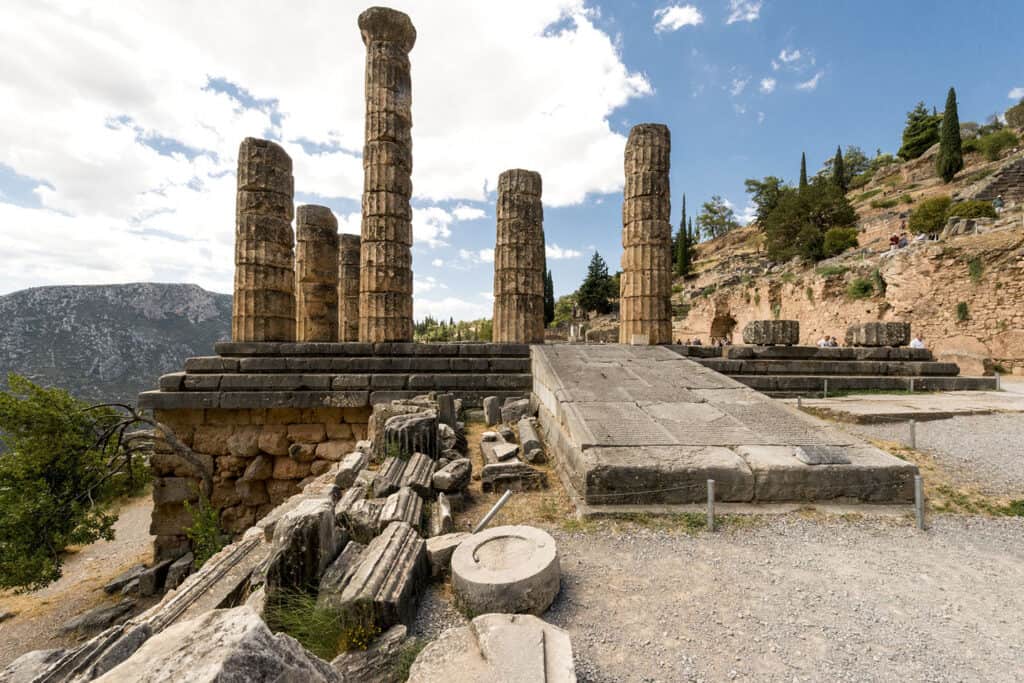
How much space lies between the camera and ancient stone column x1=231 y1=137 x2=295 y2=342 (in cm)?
893

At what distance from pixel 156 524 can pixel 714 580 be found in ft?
29.0

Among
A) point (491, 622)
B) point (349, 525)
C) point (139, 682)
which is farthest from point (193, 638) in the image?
point (349, 525)

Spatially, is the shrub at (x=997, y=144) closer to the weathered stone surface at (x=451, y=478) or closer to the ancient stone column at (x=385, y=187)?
the ancient stone column at (x=385, y=187)

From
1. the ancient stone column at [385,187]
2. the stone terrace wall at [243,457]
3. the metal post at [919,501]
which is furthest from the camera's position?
the ancient stone column at [385,187]

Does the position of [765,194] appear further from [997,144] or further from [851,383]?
[851,383]

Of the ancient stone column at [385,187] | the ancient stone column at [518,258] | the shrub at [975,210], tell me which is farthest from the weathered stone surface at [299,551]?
the shrub at [975,210]

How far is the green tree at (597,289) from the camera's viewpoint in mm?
38906

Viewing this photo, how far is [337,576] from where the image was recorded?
7.59ft

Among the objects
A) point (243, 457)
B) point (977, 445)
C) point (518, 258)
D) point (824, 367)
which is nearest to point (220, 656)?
point (977, 445)

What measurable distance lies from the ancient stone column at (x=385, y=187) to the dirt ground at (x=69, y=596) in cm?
680

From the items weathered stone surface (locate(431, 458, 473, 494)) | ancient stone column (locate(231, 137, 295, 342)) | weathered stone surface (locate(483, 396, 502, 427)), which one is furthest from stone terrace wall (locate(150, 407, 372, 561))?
weathered stone surface (locate(431, 458, 473, 494))

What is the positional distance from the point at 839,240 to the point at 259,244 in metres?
33.4

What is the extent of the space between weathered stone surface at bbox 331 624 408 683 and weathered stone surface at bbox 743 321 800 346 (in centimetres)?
917

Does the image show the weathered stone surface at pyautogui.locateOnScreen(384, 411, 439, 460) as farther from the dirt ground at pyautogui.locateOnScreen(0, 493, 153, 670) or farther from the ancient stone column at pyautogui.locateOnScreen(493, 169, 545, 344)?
the dirt ground at pyautogui.locateOnScreen(0, 493, 153, 670)
